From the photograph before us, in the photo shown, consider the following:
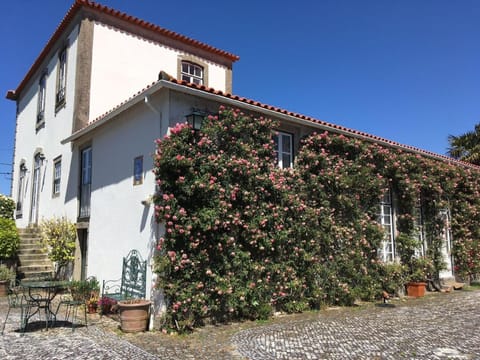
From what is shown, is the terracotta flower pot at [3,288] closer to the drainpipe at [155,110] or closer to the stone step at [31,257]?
the stone step at [31,257]

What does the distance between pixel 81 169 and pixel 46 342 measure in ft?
21.3

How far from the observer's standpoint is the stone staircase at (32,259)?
11.5 m

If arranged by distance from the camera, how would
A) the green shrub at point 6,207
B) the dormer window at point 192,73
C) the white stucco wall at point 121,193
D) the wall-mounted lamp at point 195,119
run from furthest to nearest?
the green shrub at point 6,207 < the dormer window at point 192,73 < the white stucco wall at point 121,193 < the wall-mounted lamp at point 195,119

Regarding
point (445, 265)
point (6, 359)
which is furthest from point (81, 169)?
point (445, 265)

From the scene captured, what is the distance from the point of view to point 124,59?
42.7 ft

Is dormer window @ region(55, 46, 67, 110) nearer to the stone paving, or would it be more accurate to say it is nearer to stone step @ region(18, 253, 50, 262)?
stone step @ region(18, 253, 50, 262)

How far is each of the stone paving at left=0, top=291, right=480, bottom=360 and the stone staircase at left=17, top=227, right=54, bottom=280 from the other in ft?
12.3

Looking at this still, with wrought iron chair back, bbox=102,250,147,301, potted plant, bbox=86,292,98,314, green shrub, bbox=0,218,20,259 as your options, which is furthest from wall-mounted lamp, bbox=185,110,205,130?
green shrub, bbox=0,218,20,259

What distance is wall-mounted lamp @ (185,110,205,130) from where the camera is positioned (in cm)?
724

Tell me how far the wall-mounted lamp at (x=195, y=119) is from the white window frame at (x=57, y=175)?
7734mm

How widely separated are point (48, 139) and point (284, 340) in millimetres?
11916

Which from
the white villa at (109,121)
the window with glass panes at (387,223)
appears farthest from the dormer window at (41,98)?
the window with glass panes at (387,223)

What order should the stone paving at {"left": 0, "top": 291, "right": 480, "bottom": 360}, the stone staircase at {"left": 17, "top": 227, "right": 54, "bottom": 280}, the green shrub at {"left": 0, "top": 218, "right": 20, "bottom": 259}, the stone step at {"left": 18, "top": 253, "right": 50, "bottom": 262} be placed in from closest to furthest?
the stone paving at {"left": 0, "top": 291, "right": 480, "bottom": 360} → the green shrub at {"left": 0, "top": 218, "right": 20, "bottom": 259} → the stone staircase at {"left": 17, "top": 227, "right": 54, "bottom": 280} → the stone step at {"left": 18, "top": 253, "right": 50, "bottom": 262}

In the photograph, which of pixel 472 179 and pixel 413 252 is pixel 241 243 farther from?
pixel 472 179
